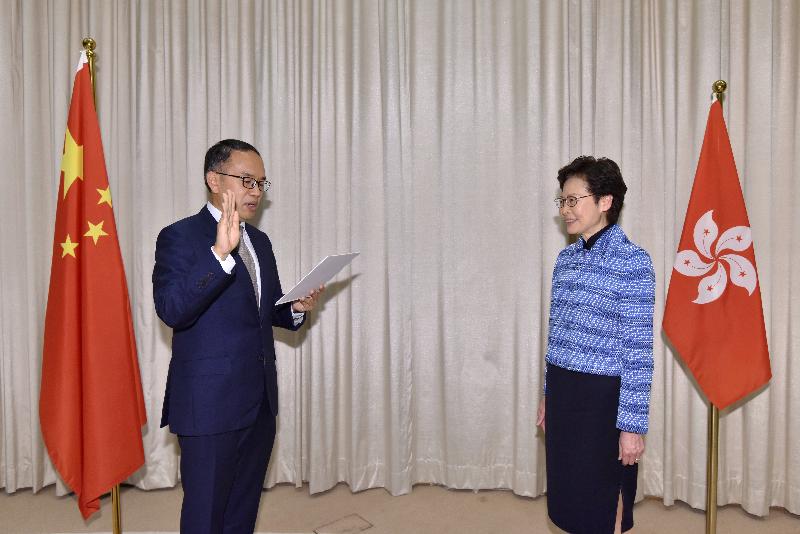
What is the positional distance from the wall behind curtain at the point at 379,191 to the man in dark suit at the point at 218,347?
1124 millimetres

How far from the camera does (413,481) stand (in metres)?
3.39

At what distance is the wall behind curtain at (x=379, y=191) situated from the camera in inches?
125

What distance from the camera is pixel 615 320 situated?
203cm

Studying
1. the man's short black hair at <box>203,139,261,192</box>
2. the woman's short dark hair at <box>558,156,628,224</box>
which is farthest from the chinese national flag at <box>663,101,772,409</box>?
the man's short black hair at <box>203,139,261,192</box>

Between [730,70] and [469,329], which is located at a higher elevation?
[730,70]

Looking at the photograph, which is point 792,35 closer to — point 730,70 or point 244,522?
point 730,70

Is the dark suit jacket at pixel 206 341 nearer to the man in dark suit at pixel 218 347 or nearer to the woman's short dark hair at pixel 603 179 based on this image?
the man in dark suit at pixel 218 347

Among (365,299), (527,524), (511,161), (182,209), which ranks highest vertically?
(511,161)

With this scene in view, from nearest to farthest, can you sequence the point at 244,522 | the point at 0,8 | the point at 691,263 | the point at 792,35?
1. the point at 244,522
2. the point at 691,263
3. the point at 792,35
4. the point at 0,8

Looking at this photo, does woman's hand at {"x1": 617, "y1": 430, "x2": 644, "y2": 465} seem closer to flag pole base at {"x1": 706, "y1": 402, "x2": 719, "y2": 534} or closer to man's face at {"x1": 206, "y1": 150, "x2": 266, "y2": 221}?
flag pole base at {"x1": 706, "y1": 402, "x2": 719, "y2": 534}

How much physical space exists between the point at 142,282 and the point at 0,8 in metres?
1.68

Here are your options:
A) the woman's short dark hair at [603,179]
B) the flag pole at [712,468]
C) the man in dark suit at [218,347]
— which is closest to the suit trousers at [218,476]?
the man in dark suit at [218,347]

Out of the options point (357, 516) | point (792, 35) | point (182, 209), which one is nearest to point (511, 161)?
point (792, 35)

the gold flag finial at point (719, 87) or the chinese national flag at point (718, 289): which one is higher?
the gold flag finial at point (719, 87)
